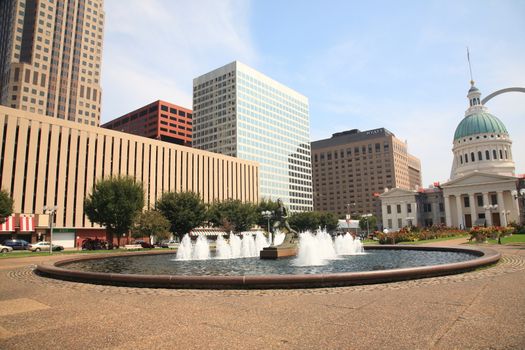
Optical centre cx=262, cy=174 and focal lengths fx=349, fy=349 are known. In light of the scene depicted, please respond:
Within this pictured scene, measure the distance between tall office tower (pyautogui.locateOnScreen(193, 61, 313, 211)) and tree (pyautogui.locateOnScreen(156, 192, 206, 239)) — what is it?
6444 centimetres

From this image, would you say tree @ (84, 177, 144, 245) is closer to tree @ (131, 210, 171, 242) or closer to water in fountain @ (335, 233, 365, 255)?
tree @ (131, 210, 171, 242)

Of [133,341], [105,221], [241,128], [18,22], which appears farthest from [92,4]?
[133,341]

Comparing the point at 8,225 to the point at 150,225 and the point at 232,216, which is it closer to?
the point at 150,225

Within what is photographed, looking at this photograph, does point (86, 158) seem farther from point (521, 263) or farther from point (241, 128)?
point (521, 263)

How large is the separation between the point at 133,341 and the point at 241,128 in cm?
12139

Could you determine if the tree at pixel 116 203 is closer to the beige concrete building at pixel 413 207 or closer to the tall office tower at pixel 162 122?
the beige concrete building at pixel 413 207

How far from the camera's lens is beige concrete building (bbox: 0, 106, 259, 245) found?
60.3 metres

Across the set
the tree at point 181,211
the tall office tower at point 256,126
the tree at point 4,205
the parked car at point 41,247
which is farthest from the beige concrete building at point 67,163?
the tall office tower at point 256,126

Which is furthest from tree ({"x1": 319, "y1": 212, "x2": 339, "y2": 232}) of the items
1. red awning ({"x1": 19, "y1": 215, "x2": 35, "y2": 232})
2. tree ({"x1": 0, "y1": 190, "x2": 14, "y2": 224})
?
tree ({"x1": 0, "y1": 190, "x2": 14, "y2": 224})

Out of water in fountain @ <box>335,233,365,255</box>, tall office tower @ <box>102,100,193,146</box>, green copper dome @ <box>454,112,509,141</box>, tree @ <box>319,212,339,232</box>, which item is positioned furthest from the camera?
tall office tower @ <box>102,100,193,146</box>

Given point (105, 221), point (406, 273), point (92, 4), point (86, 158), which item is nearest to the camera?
point (406, 273)

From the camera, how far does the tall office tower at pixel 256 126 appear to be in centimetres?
12681

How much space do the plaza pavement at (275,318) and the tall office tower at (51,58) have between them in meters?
112

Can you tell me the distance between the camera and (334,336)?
5656 mm
